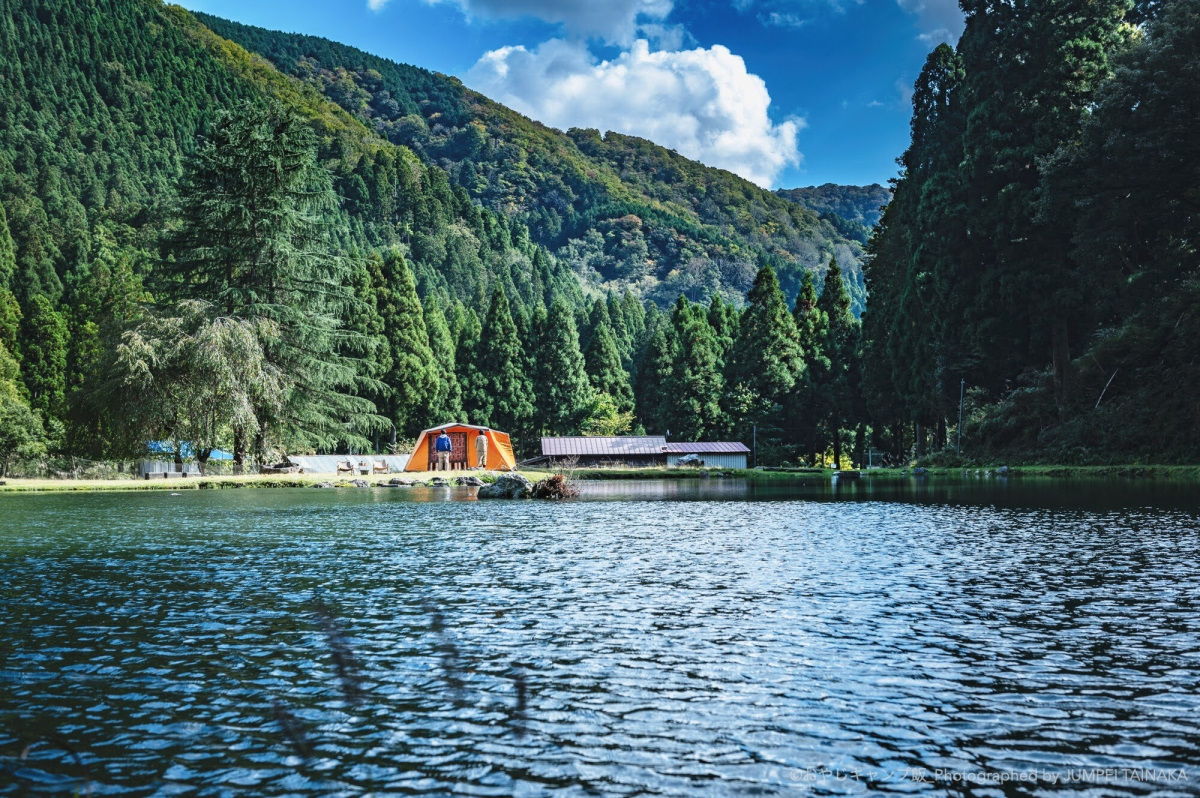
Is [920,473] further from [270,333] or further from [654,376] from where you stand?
[270,333]

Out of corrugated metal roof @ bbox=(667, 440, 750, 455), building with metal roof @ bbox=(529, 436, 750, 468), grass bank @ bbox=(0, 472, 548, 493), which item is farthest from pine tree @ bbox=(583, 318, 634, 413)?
grass bank @ bbox=(0, 472, 548, 493)

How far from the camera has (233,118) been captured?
171ft

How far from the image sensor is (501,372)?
88562 mm

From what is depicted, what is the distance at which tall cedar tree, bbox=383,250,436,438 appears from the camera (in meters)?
76.4

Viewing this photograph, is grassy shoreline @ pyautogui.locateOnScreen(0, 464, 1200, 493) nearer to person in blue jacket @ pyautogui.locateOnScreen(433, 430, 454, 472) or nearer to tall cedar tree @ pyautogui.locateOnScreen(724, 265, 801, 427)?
person in blue jacket @ pyautogui.locateOnScreen(433, 430, 454, 472)

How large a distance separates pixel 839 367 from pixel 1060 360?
2939 cm

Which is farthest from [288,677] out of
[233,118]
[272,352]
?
[233,118]

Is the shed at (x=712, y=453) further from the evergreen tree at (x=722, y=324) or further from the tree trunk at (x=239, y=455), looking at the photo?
the tree trunk at (x=239, y=455)

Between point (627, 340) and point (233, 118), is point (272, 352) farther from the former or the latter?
point (627, 340)

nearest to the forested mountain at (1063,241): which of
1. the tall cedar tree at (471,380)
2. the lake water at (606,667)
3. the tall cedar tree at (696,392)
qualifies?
the tall cedar tree at (696,392)

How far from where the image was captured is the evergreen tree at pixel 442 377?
8044 centimetres

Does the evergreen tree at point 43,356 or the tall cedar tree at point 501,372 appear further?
the tall cedar tree at point 501,372

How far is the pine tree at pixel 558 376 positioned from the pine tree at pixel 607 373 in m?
8.51

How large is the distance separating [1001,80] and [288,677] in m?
57.9
